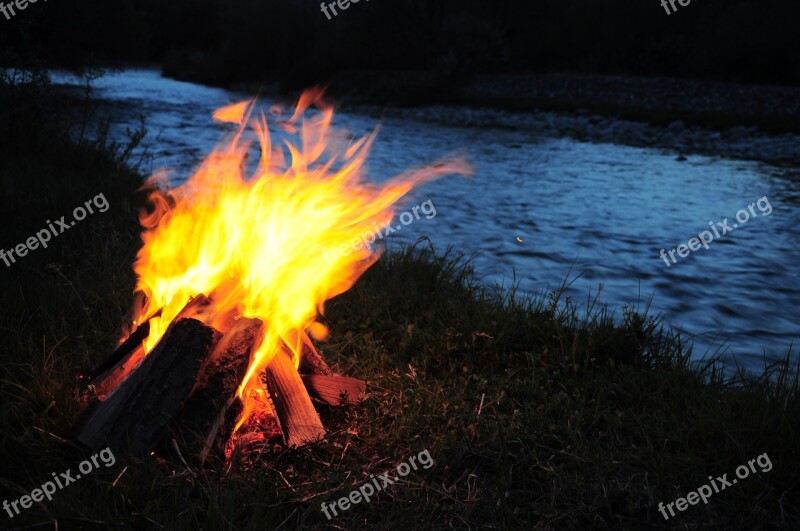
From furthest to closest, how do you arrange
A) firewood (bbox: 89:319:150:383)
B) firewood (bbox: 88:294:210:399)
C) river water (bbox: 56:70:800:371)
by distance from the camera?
1. river water (bbox: 56:70:800:371)
2. firewood (bbox: 89:319:150:383)
3. firewood (bbox: 88:294:210:399)

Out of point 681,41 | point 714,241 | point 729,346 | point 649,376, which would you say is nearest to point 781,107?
point 681,41

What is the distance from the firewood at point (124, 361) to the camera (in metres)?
3.19

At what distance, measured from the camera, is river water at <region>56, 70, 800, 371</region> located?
20.3 ft

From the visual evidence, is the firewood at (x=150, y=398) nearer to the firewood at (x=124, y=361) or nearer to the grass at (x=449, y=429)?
the grass at (x=449, y=429)

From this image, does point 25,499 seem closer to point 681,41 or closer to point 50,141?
point 50,141

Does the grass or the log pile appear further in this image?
the log pile

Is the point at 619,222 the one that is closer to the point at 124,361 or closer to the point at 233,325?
the point at 233,325

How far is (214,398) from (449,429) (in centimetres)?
117

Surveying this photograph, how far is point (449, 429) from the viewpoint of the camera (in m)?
3.30

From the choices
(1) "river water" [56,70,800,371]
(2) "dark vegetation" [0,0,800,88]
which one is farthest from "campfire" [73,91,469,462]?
(2) "dark vegetation" [0,0,800,88]

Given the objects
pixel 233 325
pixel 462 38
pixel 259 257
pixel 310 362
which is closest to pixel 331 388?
pixel 310 362

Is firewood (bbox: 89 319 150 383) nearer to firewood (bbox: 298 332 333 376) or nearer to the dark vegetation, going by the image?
firewood (bbox: 298 332 333 376)

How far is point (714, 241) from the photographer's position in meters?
8.66

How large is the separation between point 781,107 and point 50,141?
815 inches
